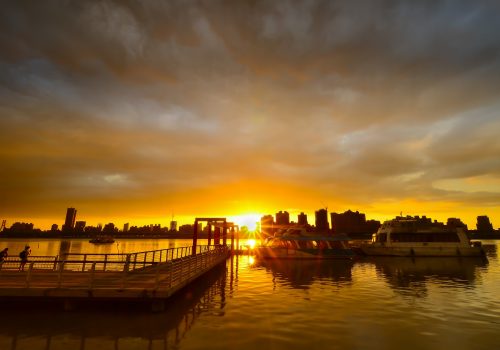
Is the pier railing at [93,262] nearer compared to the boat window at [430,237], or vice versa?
the pier railing at [93,262]

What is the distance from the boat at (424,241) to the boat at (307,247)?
9.39m

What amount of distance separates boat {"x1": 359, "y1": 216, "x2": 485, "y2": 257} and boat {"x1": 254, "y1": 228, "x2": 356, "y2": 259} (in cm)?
939

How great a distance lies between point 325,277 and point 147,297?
1946cm

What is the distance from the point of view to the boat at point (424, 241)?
49.8m

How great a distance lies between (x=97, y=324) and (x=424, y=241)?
52508 mm

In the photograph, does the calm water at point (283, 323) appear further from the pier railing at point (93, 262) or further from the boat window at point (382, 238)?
the boat window at point (382, 238)

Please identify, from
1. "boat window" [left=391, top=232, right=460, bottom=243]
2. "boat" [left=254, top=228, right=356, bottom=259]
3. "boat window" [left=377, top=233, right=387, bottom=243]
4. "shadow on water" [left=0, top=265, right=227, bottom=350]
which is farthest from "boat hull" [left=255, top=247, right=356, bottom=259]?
"shadow on water" [left=0, top=265, right=227, bottom=350]

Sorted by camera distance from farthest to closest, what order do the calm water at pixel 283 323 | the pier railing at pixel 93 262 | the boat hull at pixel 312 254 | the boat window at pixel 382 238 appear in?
the boat window at pixel 382 238 → the boat hull at pixel 312 254 → the pier railing at pixel 93 262 → the calm water at pixel 283 323

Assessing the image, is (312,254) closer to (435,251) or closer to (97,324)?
(435,251)

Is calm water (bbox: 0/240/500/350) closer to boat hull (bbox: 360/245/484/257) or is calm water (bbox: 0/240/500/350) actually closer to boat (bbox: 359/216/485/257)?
boat hull (bbox: 360/245/484/257)

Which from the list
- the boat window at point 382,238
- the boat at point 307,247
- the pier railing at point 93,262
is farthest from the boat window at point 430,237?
the pier railing at point 93,262

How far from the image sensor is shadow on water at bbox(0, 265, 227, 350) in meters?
11.2

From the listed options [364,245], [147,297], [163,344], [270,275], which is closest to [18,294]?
[147,297]

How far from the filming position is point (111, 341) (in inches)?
440
